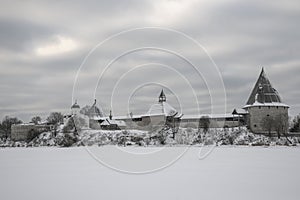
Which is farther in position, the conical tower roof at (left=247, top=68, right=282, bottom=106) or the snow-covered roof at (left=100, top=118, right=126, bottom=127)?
the snow-covered roof at (left=100, top=118, right=126, bottom=127)

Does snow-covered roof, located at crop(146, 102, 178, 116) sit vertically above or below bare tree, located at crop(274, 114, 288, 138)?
above

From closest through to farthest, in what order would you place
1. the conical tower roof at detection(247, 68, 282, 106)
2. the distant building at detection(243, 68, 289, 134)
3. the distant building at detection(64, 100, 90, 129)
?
the distant building at detection(243, 68, 289, 134)
the conical tower roof at detection(247, 68, 282, 106)
the distant building at detection(64, 100, 90, 129)

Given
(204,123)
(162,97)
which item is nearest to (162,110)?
(162,97)

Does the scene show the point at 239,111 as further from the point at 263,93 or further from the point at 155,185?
the point at 155,185

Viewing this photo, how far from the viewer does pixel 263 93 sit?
206 ft

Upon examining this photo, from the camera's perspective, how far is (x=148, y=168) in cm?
1647

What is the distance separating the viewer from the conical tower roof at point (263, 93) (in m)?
62.2

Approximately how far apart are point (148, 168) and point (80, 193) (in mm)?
6835

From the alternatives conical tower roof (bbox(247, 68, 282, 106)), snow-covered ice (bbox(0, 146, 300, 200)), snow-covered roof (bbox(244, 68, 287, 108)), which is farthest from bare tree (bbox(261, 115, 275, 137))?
snow-covered ice (bbox(0, 146, 300, 200))

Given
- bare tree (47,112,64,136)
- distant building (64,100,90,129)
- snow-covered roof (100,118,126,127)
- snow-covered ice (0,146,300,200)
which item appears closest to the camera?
snow-covered ice (0,146,300,200)

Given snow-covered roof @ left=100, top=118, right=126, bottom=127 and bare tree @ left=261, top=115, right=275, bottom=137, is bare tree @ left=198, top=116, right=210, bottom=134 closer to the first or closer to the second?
bare tree @ left=261, top=115, right=275, bottom=137

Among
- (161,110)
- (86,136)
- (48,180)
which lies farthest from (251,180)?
(161,110)

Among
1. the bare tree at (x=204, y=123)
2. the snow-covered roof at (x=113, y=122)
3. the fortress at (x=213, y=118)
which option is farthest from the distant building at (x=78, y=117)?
the bare tree at (x=204, y=123)

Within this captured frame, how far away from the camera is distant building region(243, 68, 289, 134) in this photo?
180 feet
